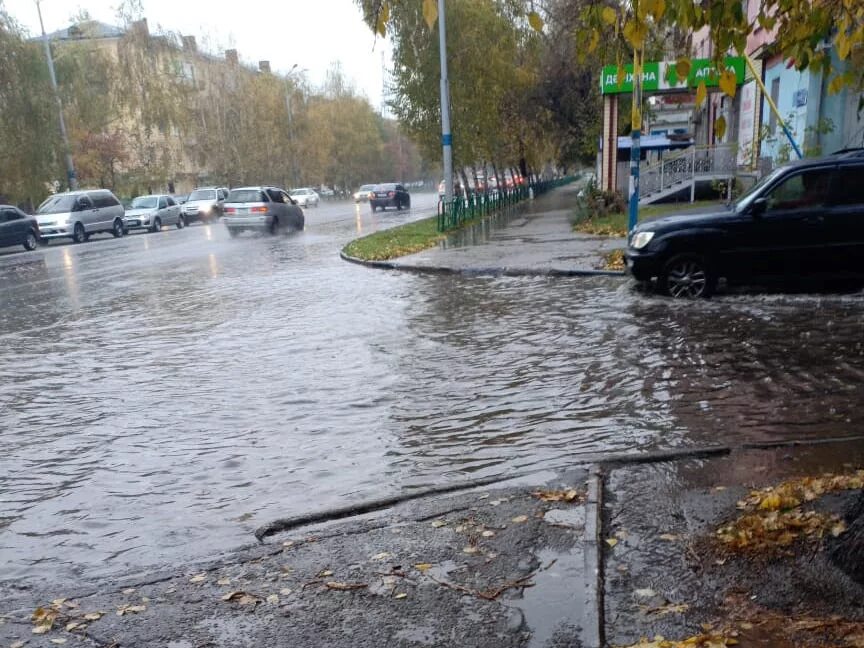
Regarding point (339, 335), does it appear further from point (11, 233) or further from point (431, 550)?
point (11, 233)

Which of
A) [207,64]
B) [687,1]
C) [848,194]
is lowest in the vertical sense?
[848,194]

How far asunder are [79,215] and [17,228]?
11.2 ft

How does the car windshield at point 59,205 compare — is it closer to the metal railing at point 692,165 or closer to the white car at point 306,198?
the metal railing at point 692,165

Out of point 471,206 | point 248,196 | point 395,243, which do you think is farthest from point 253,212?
point 395,243

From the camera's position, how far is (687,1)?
12.0 feet

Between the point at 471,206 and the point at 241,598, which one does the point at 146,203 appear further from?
the point at 241,598

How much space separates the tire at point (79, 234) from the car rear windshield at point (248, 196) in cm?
731

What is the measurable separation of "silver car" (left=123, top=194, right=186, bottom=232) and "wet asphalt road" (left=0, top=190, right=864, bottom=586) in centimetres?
2462

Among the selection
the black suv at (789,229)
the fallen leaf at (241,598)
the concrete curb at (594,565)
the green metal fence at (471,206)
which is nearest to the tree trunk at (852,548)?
the concrete curb at (594,565)

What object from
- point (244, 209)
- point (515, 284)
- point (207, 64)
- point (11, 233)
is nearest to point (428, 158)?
point (244, 209)

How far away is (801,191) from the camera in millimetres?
9906

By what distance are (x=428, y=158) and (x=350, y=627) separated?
95.6ft

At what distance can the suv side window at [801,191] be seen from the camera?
9.84 metres

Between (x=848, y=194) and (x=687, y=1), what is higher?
(x=687, y=1)
